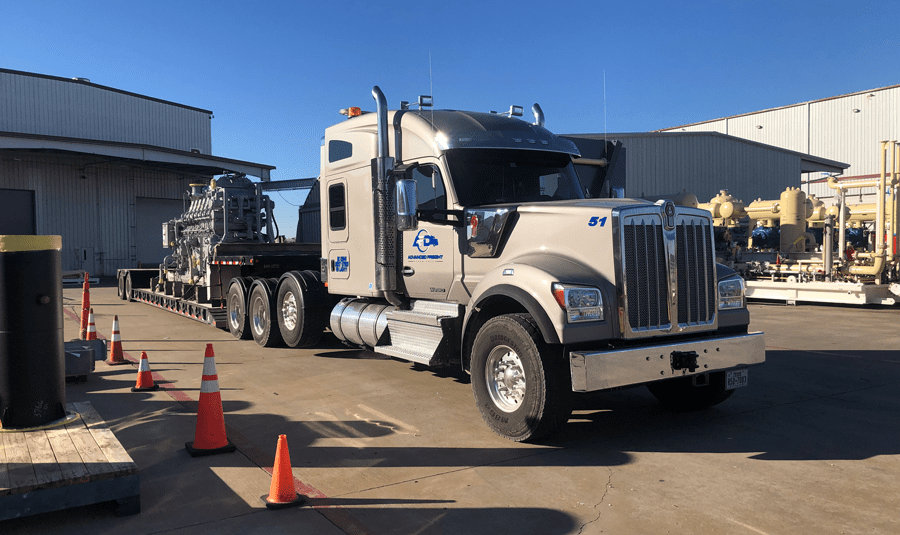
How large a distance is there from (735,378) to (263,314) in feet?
23.7

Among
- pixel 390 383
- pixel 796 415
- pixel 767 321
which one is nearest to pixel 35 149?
pixel 390 383

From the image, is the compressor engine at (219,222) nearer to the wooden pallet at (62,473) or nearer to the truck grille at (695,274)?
the wooden pallet at (62,473)

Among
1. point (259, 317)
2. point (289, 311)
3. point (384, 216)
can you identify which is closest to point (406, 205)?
point (384, 216)

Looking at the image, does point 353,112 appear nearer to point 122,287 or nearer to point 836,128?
point 122,287

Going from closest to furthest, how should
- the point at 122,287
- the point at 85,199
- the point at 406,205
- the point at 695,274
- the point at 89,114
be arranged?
the point at 695,274 < the point at 406,205 < the point at 122,287 < the point at 85,199 < the point at 89,114

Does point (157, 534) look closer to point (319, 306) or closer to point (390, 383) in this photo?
point (390, 383)

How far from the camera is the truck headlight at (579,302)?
482 cm

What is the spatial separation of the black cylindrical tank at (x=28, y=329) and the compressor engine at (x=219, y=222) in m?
8.98

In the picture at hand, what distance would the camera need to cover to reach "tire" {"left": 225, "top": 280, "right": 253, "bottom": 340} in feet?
35.8

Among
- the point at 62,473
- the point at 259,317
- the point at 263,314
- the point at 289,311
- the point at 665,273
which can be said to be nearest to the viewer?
the point at 62,473

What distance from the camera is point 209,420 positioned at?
16.2 ft

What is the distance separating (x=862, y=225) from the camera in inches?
872

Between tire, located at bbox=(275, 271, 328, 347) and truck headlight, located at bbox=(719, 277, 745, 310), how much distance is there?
5700mm

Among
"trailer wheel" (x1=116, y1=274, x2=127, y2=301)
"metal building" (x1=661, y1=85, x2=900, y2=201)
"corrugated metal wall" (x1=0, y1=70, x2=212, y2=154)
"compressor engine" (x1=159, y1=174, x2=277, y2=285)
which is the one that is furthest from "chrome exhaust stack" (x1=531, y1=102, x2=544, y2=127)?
"metal building" (x1=661, y1=85, x2=900, y2=201)
